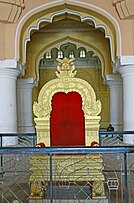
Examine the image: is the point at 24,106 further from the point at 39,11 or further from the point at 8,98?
the point at 39,11

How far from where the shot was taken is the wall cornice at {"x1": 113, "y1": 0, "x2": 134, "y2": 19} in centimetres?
810

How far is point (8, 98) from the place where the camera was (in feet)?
27.8

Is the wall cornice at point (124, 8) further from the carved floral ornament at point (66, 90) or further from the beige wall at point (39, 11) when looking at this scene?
the carved floral ornament at point (66, 90)

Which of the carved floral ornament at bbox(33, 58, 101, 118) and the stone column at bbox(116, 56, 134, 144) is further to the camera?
the stone column at bbox(116, 56, 134, 144)

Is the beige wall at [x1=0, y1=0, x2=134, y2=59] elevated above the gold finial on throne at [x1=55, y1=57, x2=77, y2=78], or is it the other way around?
the beige wall at [x1=0, y1=0, x2=134, y2=59]

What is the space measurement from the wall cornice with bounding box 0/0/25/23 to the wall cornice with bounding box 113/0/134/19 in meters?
2.31

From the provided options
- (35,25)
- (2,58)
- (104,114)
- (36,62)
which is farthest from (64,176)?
(104,114)

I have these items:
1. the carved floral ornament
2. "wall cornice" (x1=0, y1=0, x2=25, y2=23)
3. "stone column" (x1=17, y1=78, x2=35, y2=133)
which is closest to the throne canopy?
the carved floral ornament

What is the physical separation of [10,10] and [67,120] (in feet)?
12.3

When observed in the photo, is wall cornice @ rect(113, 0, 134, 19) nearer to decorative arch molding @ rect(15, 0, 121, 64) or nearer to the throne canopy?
decorative arch molding @ rect(15, 0, 121, 64)

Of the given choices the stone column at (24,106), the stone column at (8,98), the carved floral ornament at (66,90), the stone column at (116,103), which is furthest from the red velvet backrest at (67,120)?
the stone column at (24,106)

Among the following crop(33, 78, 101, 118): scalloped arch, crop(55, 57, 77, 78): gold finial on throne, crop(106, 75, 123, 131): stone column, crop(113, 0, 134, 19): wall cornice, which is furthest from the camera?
crop(106, 75, 123, 131): stone column

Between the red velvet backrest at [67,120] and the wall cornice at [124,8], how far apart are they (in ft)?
11.5

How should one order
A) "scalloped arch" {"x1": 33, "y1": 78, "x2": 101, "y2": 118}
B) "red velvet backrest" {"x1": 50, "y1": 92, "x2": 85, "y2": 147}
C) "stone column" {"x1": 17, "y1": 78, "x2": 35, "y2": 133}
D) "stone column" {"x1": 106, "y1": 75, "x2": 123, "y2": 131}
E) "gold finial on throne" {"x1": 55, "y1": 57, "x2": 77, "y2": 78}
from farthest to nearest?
"stone column" {"x1": 17, "y1": 78, "x2": 35, "y2": 133}, "stone column" {"x1": 106, "y1": 75, "x2": 123, "y2": 131}, "red velvet backrest" {"x1": 50, "y1": 92, "x2": 85, "y2": 147}, "gold finial on throne" {"x1": 55, "y1": 57, "x2": 77, "y2": 78}, "scalloped arch" {"x1": 33, "y1": 78, "x2": 101, "y2": 118}
